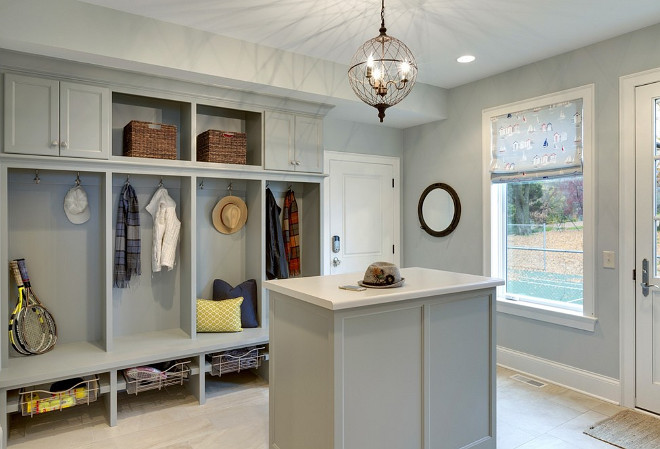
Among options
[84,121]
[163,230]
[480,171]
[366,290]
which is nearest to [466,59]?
[480,171]

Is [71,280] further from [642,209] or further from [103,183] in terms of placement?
[642,209]

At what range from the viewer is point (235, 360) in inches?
134

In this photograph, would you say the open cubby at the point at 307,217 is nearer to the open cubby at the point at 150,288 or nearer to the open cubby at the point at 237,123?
the open cubby at the point at 237,123

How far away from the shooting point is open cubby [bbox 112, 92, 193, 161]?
3385 millimetres

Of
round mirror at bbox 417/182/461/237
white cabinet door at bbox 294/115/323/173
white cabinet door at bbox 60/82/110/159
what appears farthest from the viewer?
round mirror at bbox 417/182/461/237

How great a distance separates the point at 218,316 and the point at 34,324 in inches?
49.2

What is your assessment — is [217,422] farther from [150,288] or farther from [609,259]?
[609,259]

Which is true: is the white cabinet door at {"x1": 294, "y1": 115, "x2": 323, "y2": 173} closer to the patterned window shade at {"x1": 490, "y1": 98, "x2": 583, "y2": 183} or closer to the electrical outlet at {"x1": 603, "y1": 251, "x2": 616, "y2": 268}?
the patterned window shade at {"x1": 490, "y1": 98, "x2": 583, "y2": 183}

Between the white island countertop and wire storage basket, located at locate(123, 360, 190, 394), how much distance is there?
132 cm

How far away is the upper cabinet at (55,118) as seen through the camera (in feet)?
8.91

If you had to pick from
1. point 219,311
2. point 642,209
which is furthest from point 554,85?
point 219,311

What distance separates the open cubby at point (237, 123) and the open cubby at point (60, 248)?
3.19 feet

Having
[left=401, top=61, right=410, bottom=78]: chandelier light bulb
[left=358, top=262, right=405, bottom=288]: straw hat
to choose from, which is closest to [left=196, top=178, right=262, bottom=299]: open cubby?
[left=358, top=262, right=405, bottom=288]: straw hat

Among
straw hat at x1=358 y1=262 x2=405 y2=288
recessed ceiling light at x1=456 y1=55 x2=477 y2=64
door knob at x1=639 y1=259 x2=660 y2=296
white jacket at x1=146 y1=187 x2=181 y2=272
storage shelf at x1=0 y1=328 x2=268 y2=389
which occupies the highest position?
recessed ceiling light at x1=456 y1=55 x2=477 y2=64
